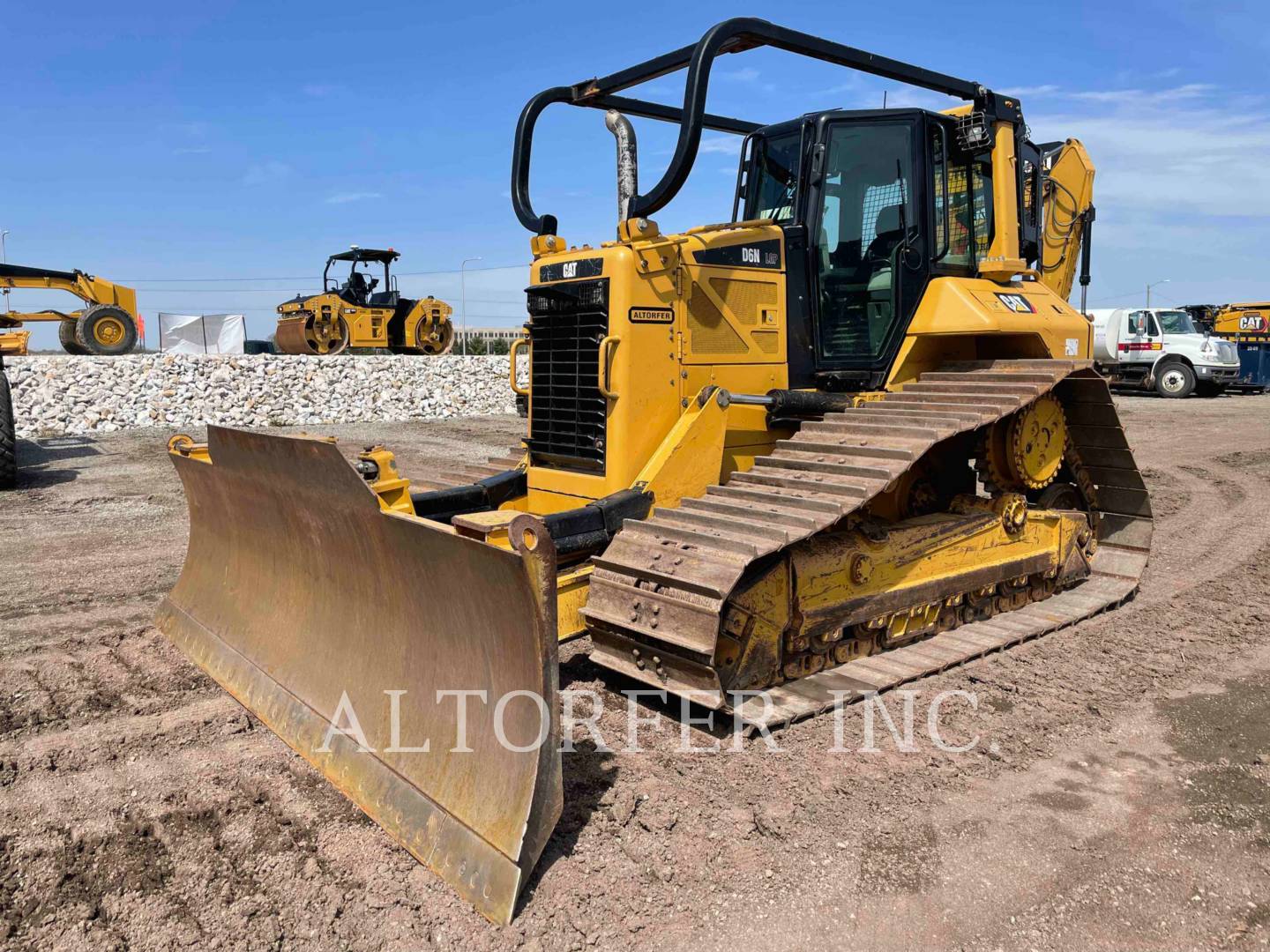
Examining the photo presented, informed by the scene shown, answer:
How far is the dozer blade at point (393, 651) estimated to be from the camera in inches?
124

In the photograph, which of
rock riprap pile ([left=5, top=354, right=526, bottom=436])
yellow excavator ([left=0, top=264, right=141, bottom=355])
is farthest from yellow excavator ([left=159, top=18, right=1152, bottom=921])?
yellow excavator ([left=0, top=264, right=141, bottom=355])

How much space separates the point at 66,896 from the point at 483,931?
1400mm

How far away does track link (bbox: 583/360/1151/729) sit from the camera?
425cm

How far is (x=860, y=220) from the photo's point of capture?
5.93 metres

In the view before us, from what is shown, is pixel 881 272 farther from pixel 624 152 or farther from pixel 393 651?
pixel 393 651

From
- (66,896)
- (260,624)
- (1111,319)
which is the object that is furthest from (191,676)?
(1111,319)

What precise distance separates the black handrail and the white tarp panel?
2655cm

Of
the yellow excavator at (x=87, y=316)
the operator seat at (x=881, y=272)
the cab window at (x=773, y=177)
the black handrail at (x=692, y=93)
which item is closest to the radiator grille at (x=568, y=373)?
the black handrail at (x=692, y=93)

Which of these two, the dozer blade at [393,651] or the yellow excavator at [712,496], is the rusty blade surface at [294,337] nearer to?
the yellow excavator at [712,496]

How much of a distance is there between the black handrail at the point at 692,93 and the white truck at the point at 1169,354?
20.0 meters

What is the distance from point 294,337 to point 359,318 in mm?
1737

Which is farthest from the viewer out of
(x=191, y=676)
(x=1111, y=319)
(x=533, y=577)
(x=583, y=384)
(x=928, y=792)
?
(x=1111, y=319)

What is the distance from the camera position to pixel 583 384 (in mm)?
5395

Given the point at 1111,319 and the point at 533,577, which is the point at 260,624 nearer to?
the point at 533,577
